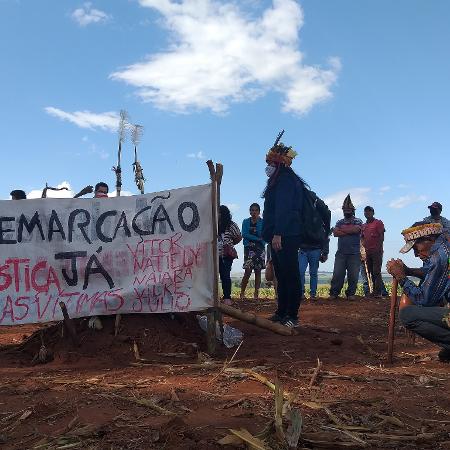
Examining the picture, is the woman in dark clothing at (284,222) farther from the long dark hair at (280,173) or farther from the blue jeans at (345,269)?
the blue jeans at (345,269)

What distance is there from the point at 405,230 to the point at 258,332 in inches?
101

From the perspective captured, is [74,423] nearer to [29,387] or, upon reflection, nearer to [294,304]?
[29,387]

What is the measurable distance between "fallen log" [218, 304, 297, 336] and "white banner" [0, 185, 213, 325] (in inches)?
18.0

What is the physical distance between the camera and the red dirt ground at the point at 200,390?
3236 millimetres

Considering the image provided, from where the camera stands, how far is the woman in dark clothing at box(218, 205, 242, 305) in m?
10.3

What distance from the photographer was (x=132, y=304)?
6113mm

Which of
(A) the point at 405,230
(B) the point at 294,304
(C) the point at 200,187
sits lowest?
(B) the point at 294,304

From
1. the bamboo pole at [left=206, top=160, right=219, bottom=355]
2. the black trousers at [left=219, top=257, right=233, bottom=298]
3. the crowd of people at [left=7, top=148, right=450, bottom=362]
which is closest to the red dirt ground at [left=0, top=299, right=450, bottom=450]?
the bamboo pole at [left=206, top=160, right=219, bottom=355]

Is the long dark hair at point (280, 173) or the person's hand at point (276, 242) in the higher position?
the long dark hair at point (280, 173)

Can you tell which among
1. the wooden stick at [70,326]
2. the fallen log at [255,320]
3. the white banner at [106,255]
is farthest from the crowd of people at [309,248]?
the wooden stick at [70,326]

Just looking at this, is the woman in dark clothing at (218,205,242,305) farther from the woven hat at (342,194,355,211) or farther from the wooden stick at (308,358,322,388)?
the wooden stick at (308,358,322,388)

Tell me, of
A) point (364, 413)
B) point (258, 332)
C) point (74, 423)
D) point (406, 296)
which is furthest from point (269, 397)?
point (258, 332)

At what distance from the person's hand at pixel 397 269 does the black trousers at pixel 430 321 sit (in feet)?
1.20

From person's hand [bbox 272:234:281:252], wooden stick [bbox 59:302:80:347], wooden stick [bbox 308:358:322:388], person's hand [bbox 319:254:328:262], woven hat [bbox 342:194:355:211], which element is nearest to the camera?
wooden stick [bbox 308:358:322:388]
